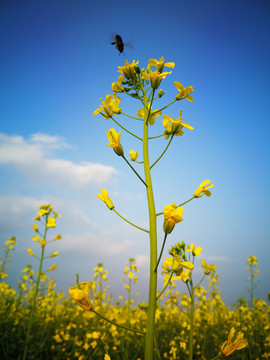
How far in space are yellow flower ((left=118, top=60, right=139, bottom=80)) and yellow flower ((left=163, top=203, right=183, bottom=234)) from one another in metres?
1.42

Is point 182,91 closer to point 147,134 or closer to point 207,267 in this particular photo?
point 147,134

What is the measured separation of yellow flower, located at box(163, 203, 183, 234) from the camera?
1.27 metres

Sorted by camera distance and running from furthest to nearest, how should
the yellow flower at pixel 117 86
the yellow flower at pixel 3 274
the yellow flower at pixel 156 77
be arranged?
the yellow flower at pixel 3 274, the yellow flower at pixel 117 86, the yellow flower at pixel 156 77

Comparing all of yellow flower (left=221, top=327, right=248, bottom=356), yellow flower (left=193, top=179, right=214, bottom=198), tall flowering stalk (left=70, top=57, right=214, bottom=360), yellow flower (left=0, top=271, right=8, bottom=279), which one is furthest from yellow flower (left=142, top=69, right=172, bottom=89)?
yellow flower (left=0, top=271, right=8, bottom=279)

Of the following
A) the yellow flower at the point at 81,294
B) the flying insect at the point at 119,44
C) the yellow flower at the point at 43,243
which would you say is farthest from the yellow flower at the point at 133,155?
the yellow flower at the point at 43,243

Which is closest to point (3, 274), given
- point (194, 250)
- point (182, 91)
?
point (194, 250)

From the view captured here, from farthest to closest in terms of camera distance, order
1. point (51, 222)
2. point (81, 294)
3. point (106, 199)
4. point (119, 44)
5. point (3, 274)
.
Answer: point (3, 274)
point (51, 222)
point (119, 44)
point (106, 199)
point (81, 294)

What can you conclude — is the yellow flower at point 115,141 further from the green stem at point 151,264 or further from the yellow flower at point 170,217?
the yellow flower at point 170,217

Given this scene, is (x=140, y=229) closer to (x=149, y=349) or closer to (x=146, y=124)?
(x=149, y=349)

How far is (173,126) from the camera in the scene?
5.95 feet

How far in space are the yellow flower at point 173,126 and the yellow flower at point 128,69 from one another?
0.57 m

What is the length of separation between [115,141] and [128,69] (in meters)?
0.84

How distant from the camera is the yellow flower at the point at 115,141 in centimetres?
167

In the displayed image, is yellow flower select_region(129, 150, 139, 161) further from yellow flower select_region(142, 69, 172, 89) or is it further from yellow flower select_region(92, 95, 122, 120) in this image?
yellow flower select_region(142, 69, 172, 89)
